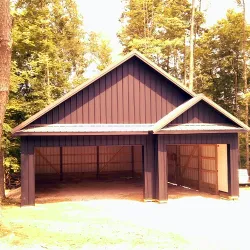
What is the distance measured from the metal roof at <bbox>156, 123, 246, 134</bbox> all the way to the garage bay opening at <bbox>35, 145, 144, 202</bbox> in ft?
22.5

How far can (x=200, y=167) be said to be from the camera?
17.8 metres

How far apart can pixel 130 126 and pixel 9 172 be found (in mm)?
11015

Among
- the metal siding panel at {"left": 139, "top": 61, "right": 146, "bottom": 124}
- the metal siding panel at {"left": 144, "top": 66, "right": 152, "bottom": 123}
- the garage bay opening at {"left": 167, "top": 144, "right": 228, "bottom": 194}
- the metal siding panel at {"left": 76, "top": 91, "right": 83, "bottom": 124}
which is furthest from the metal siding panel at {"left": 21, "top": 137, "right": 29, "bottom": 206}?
the garage bay opening at {"left": 167, "top": 144, "right": 228, "bottom": 194}

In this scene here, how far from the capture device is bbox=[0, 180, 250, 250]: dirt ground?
8359 millimetres

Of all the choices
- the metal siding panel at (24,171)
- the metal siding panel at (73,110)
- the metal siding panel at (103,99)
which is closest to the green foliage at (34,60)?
the metal siding panel at (24,171)

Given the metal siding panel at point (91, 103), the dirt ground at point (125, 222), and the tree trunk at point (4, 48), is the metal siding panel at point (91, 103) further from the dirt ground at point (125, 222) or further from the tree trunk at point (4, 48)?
the tree trunk at point (4, 48)

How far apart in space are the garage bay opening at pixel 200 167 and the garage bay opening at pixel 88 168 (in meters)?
2.65

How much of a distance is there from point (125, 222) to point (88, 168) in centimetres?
1403

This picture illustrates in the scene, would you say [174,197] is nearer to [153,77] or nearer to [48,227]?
[153,77]

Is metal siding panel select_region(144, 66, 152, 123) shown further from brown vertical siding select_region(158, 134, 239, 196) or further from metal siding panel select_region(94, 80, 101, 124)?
metal siding panel select_region(94, 80, 101, 124)

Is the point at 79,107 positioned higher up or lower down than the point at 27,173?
A: higher up

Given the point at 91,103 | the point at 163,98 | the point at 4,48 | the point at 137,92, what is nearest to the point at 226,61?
the point at 163,98

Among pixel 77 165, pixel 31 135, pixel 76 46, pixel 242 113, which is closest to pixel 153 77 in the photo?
pixel 31 135

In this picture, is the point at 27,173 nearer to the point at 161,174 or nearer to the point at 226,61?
the point at 161,174
